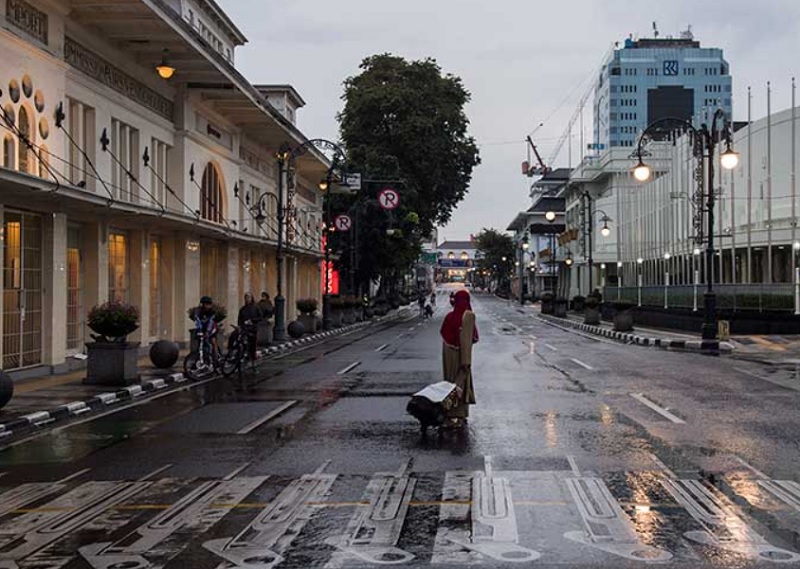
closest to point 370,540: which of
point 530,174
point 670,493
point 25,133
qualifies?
point 670,493

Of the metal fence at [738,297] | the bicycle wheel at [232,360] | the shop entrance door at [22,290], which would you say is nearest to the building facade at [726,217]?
the metal fence at [738,297]

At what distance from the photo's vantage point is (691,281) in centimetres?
4831

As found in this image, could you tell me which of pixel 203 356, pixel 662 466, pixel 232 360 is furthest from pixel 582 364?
pixel 662 466

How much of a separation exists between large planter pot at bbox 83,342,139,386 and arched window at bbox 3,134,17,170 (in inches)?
160

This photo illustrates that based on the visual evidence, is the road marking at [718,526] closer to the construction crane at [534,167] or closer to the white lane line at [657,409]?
the white lane line at [657,409]

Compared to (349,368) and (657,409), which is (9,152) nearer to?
(349,368)

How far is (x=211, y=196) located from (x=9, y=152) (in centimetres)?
1468

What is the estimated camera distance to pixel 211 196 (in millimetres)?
33438

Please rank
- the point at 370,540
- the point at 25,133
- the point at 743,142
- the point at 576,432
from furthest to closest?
the point at 743,142 → the point at 25,133 → the point at 576,432 → the point at 370,540

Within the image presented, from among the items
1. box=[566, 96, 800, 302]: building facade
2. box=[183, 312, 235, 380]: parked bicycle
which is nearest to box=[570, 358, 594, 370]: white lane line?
box=[183, 312, 235, 380]: parked bicycle

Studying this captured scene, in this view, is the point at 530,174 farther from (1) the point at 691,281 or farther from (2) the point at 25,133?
(2) the point at 25,133

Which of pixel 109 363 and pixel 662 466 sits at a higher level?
pixel 109 363

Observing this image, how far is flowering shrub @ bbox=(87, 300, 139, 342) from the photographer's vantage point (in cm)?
1798

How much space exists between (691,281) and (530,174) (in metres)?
147
